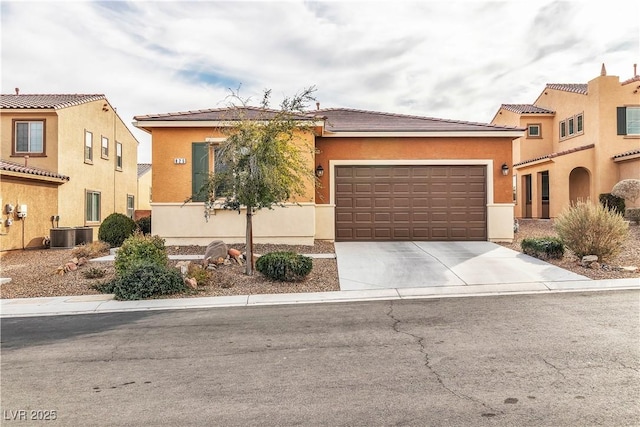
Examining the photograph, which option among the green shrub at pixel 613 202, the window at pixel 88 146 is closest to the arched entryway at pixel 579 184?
the green shrub at pixel 613 202

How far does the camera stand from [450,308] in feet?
24.7

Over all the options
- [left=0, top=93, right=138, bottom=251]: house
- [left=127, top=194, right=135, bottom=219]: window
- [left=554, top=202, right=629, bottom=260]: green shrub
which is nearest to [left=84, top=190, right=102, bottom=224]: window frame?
[left=0, top=93, right=138, bottom=251]: house

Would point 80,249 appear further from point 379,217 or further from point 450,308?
point 450,308

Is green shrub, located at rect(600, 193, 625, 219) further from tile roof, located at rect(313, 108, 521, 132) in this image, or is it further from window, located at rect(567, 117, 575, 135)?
tile roof, located at rect(313, 108, 521, 132)

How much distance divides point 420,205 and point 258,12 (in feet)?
27.8

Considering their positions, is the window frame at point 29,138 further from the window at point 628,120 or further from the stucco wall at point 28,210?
the window at point 628,120

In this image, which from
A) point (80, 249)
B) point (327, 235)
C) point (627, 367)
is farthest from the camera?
point (327, 235)

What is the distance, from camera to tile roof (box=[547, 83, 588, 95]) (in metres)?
23.0

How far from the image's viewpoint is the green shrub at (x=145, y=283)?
349 inches

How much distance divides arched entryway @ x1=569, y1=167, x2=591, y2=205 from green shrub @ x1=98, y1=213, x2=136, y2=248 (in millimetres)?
21407

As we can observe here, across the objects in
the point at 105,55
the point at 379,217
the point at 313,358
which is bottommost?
the point at 313,358

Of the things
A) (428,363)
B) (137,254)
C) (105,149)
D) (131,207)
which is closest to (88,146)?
(105,149)

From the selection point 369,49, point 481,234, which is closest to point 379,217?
point 481,234

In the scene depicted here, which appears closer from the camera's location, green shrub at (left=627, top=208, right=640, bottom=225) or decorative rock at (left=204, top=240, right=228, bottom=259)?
decorative rock at (left=204, top=240, right=228, bottom=259)
